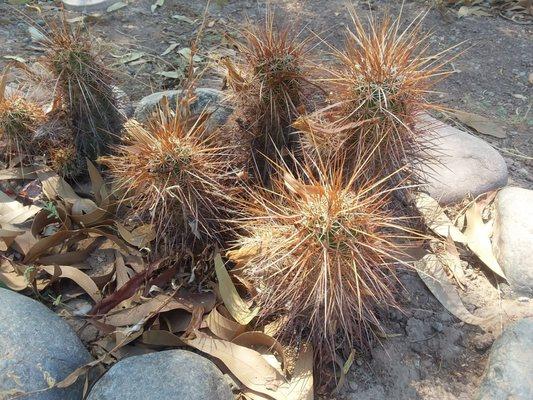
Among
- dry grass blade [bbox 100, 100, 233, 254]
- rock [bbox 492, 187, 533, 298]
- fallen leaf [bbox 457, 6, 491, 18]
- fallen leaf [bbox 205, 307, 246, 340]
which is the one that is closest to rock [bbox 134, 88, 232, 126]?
dry grass blade [bbox 100, 100, 233, 254]

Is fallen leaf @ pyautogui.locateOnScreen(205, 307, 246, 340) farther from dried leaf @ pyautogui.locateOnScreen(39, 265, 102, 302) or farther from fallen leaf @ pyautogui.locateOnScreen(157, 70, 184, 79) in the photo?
fallen leaf @ pyautogui.locateOnScreen(157, 70, 184, 79)

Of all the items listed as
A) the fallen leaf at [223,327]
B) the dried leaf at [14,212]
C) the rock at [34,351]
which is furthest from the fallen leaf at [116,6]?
the fallen leaf at [223,327]

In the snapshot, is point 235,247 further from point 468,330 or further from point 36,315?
point 468,330

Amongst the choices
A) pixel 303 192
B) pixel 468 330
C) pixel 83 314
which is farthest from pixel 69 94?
pixel 468 330

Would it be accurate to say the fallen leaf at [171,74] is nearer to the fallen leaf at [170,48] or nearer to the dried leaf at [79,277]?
the fallen leaf at [170,48]

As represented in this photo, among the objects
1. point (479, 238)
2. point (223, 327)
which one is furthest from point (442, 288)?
point (223, 327)
